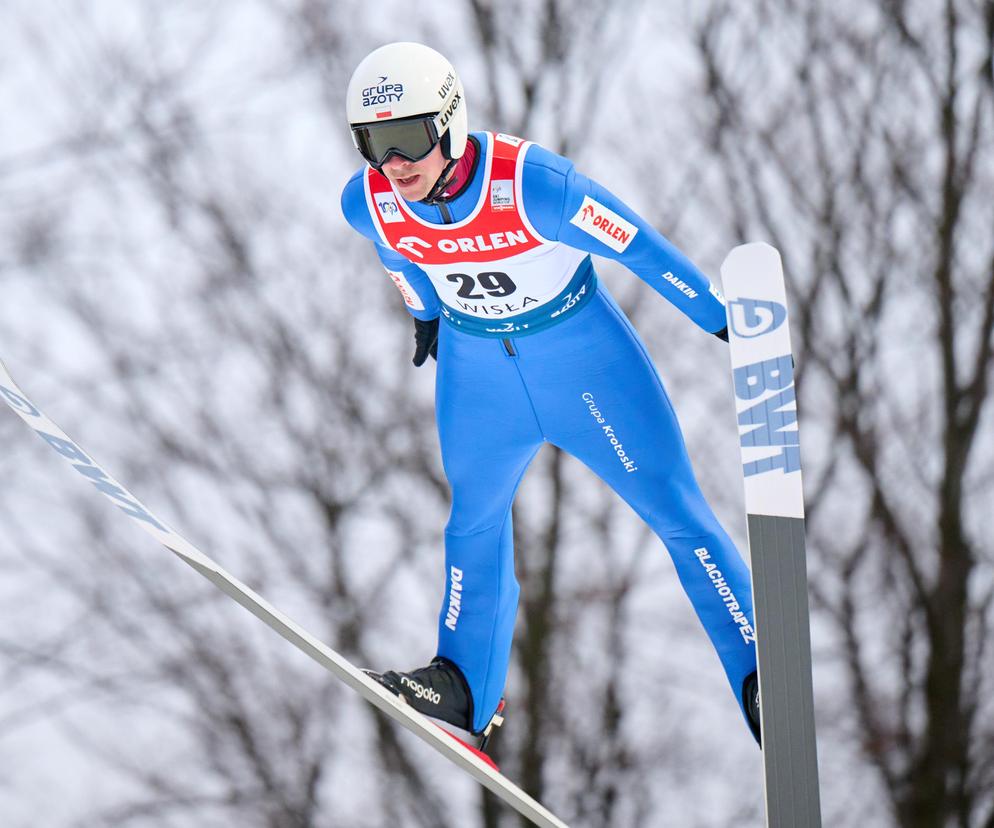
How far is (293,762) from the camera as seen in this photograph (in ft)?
22.9

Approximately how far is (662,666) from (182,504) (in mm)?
2834

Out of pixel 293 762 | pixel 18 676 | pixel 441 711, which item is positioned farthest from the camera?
pixel 18 676

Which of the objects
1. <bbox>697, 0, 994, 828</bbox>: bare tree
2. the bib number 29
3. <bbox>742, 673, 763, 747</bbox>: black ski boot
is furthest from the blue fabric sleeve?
<bbox>697, 0, 994, 828</bbox>: bare tree

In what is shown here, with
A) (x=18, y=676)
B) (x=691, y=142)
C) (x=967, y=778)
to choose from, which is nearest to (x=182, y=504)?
(x=18, y=676)

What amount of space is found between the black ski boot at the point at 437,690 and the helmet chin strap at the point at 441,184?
3.33ft

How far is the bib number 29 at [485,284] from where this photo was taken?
2.56 metres

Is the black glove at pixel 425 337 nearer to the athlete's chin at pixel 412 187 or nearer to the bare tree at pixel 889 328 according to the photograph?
the athlete's chin at pixel 412 187

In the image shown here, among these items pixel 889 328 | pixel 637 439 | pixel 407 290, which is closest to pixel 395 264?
pixel 407 290

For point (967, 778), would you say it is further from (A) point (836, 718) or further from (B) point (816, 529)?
(B) point (816, 529)

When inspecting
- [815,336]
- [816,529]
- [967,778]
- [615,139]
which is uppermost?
[615,139]

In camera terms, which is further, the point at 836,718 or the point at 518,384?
the point at 836,718

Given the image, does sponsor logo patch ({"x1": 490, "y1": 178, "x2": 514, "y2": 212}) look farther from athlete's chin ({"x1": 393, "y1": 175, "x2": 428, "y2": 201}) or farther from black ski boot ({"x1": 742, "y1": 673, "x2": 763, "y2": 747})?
black ski boot ({"x1": 742, "y1": 673, "x2": 763, "y2": 747})

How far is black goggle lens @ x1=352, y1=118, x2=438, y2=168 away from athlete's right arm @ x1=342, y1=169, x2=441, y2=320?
270mm

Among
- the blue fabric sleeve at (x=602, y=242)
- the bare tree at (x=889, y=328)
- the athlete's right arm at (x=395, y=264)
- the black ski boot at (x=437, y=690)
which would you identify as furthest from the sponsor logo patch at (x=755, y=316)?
the bare tree at (x=889, y=328)
